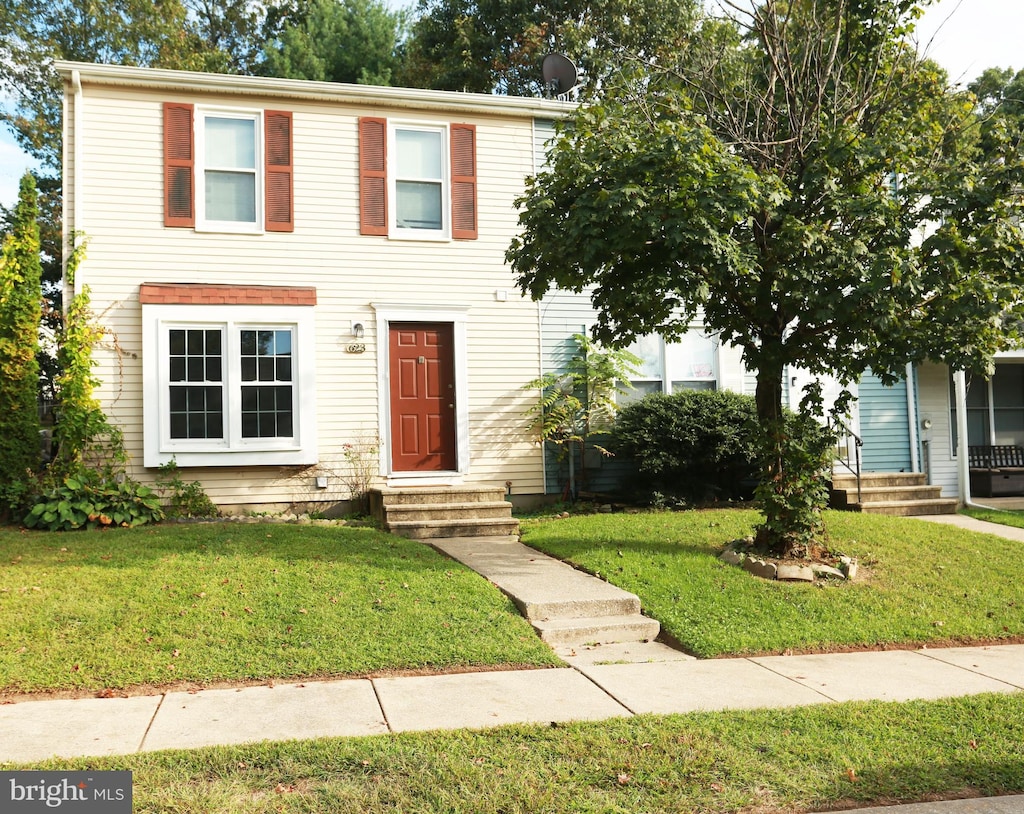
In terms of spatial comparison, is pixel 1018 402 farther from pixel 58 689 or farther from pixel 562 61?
pixel 58 689

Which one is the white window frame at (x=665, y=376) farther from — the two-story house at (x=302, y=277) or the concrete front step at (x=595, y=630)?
the concrete front step at (x=595, y=630)

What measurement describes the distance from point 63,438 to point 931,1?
413 inches

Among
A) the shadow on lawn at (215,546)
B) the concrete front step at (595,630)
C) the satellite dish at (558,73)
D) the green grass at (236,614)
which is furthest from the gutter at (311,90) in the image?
the concrete front step at (595,630)

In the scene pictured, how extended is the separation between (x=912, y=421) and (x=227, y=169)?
11.0 m

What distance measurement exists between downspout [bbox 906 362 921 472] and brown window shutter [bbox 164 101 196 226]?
11083 mm

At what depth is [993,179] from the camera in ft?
24.2

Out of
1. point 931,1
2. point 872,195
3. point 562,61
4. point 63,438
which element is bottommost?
point 63,438

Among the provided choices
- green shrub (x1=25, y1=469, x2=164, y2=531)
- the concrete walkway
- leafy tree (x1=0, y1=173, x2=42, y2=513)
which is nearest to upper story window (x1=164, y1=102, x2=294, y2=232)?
leafy tree (x1=0, y1=173, x2=42, y2=513)

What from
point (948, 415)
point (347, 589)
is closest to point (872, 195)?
point (347, 589)

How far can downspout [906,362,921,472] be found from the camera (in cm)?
1373

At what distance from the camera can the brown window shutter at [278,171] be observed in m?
11.5

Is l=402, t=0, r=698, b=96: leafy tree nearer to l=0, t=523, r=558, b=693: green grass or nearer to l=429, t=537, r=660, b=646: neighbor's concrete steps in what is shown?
l=429, t=537, r=660, b=646: neighbor's concrete steps

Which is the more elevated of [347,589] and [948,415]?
[948,415]

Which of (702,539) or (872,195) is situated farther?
(702,539)
